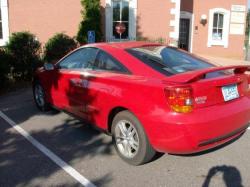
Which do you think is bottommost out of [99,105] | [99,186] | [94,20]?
[99,186]

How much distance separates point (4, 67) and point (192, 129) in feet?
22.7

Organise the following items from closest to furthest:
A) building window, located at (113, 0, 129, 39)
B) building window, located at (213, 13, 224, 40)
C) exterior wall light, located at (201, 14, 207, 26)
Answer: building window, located at (113, 0, 129, 39)
exterior wall light, located at (201, 14, 207, 26)
building window, located at (213, 13, 224, 40)

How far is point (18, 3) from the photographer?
44.7ft

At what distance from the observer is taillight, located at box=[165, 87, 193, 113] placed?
3.89m

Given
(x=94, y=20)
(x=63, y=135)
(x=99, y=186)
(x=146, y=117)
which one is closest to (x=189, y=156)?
(x=146, y=117)

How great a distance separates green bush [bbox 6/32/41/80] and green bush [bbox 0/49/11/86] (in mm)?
507

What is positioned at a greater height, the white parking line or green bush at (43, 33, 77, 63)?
green bush at (43, 33, 77, 63)

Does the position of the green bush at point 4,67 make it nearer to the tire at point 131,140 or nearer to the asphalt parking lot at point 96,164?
the asphalt parking lot at point 96,164

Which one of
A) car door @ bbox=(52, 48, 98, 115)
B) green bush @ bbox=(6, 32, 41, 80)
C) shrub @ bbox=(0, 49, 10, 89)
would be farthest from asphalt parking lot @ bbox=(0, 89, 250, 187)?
green bush @ bbox=(6, 32, 41, 80)

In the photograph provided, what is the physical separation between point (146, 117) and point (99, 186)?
94 cm

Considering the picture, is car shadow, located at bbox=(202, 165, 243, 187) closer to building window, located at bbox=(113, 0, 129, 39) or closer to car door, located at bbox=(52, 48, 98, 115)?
car door, located at bbox=(52, 48, 98, 115)

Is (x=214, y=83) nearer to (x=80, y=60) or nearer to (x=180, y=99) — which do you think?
(x=180, y=99)

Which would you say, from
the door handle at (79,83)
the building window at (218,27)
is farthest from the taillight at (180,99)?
the building window at (218,27)

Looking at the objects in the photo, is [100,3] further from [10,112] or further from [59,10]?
[10,112]
